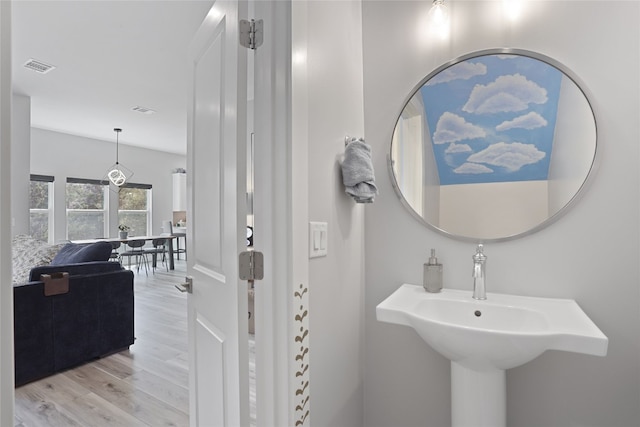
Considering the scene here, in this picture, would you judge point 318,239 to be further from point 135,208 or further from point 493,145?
point 135,208

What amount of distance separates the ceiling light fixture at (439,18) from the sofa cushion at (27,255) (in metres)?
3.58

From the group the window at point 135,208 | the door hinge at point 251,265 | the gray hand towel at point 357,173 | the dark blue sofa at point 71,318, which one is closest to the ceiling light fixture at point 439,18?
the gray hand towel at point 357,173

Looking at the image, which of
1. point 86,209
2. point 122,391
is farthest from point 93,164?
point 122,391

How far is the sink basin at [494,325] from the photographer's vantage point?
0.94 metres

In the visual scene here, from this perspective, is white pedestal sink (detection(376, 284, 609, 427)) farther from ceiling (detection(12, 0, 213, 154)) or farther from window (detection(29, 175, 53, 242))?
window (detection(29, 175, 53, 242))

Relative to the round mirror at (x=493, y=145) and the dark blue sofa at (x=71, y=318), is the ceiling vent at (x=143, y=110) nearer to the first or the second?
the dark blue sofa at (x=71, y=318)

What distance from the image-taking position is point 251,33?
1.05m

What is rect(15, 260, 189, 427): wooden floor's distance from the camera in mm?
1957

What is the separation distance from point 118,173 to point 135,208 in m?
1.83

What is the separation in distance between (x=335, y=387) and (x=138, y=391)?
5.56ft

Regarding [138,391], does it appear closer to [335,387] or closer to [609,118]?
[335,387]

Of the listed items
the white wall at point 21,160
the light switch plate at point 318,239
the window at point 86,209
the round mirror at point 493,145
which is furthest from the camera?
the window at point 86,209

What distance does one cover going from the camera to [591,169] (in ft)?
4.08

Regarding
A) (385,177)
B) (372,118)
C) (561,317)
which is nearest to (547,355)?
(561,317)
